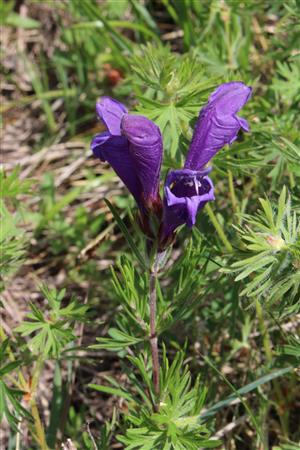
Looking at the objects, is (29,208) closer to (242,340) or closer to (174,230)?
(242,340)

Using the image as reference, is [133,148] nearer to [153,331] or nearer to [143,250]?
[143,250]

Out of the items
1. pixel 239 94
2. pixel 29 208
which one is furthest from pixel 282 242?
pixel 29 208

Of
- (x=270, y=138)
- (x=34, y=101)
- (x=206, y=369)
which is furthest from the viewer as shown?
(x=34, y=101)

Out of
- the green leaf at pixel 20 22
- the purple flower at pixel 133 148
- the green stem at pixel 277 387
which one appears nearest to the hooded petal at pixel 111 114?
the purple flower at pixel 133 148

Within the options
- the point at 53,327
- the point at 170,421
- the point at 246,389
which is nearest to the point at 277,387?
the point at 246,389

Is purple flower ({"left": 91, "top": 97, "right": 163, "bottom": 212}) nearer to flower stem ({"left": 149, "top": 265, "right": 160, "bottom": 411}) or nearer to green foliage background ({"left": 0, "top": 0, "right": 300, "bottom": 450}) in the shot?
green foliage background ({"left": 0, "top": 0, "right": 300, "bottom": 450})

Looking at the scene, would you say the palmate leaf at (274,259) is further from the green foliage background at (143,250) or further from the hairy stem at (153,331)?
the hairy stem at (153,331)
